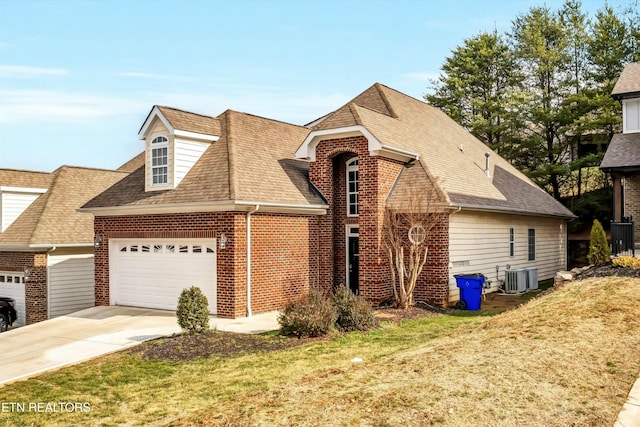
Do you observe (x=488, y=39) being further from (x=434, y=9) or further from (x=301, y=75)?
(x=434, y=9)

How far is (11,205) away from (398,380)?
66.7 feet

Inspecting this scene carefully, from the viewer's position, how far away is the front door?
58.0ft

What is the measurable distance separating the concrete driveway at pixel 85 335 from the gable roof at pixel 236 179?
3104 mm

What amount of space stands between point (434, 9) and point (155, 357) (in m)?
10.8

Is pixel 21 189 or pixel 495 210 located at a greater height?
pixel 21 189

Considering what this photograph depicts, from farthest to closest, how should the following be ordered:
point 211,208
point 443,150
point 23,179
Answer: point 23,179
point 443,150
point 211,208

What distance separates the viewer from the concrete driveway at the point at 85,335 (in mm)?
10766

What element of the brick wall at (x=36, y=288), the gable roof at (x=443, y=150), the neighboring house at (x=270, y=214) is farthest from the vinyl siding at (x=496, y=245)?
the brick wall at (x=36, y=288)

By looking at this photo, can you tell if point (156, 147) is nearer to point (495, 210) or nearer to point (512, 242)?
point (495, 210)

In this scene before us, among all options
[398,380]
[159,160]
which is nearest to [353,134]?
[159,160]

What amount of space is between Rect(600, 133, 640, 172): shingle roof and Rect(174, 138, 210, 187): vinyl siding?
1368cm

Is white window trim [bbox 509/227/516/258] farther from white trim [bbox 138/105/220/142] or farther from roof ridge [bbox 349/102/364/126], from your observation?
white trim [bbox 138/105/220/142]

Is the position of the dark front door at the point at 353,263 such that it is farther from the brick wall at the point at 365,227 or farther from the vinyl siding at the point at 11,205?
the vinyl siding at the point at 11,205

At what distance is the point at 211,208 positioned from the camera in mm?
14719
